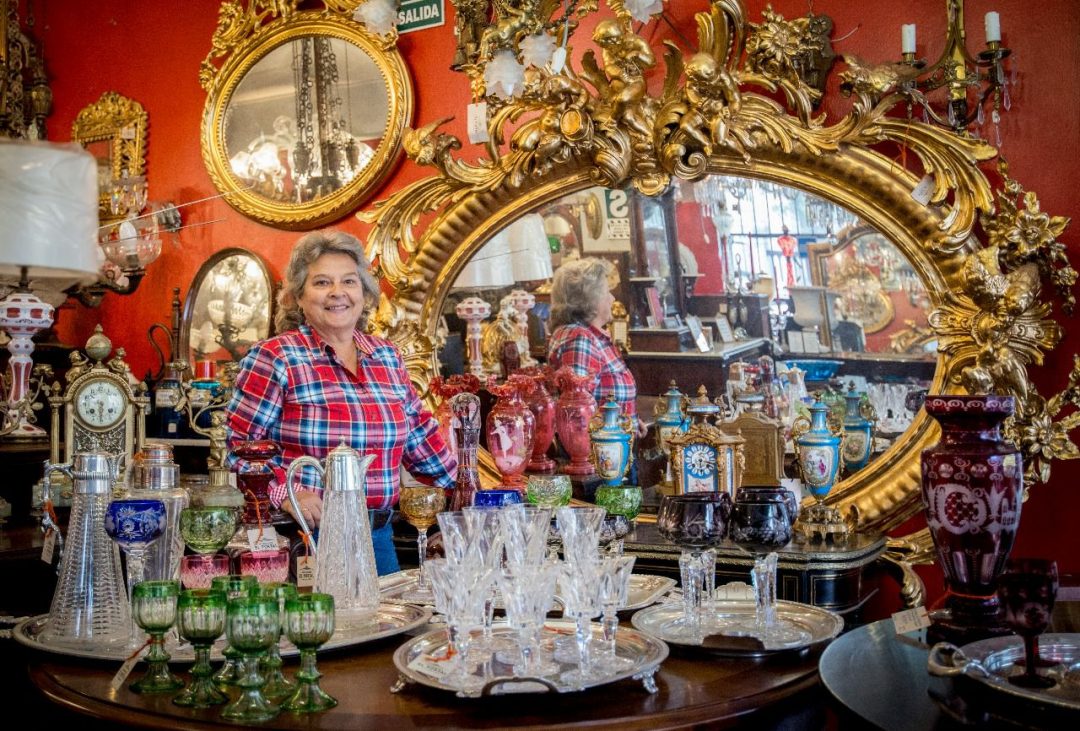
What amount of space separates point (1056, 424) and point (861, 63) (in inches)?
46.8

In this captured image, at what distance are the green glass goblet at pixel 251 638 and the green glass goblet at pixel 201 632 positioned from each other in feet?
0.12

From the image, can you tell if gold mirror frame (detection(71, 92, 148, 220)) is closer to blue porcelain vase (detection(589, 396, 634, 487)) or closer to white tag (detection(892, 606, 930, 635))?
blue porcelain vase (detection(589, 396, 634, 487))

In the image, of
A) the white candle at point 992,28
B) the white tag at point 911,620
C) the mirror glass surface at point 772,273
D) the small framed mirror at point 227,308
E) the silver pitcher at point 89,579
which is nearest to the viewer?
the white tag at point 911,620

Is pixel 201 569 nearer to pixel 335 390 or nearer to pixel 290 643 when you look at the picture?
pixel 290 643

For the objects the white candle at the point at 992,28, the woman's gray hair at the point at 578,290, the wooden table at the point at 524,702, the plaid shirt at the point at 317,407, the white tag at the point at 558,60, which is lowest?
the wooden table at the point at 524,702

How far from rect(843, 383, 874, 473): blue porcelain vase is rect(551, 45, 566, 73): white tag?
4.54 feet

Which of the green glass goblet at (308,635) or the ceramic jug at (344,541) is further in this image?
the ceramic jug at (344,541)

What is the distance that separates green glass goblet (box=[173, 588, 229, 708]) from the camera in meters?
1.66

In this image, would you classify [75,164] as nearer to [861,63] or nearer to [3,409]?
[861,63]

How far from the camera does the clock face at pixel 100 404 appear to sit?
4.14 metres

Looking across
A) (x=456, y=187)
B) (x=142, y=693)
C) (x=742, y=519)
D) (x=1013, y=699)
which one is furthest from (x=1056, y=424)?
(x=142, y=693)

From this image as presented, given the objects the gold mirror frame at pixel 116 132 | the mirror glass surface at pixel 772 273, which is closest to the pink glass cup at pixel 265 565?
the mirror glass surface at pixel 772 273

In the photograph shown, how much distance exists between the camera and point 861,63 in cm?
325

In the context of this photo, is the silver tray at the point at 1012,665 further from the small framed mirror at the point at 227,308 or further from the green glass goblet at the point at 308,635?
the small framed mirror at the point at 227,308
